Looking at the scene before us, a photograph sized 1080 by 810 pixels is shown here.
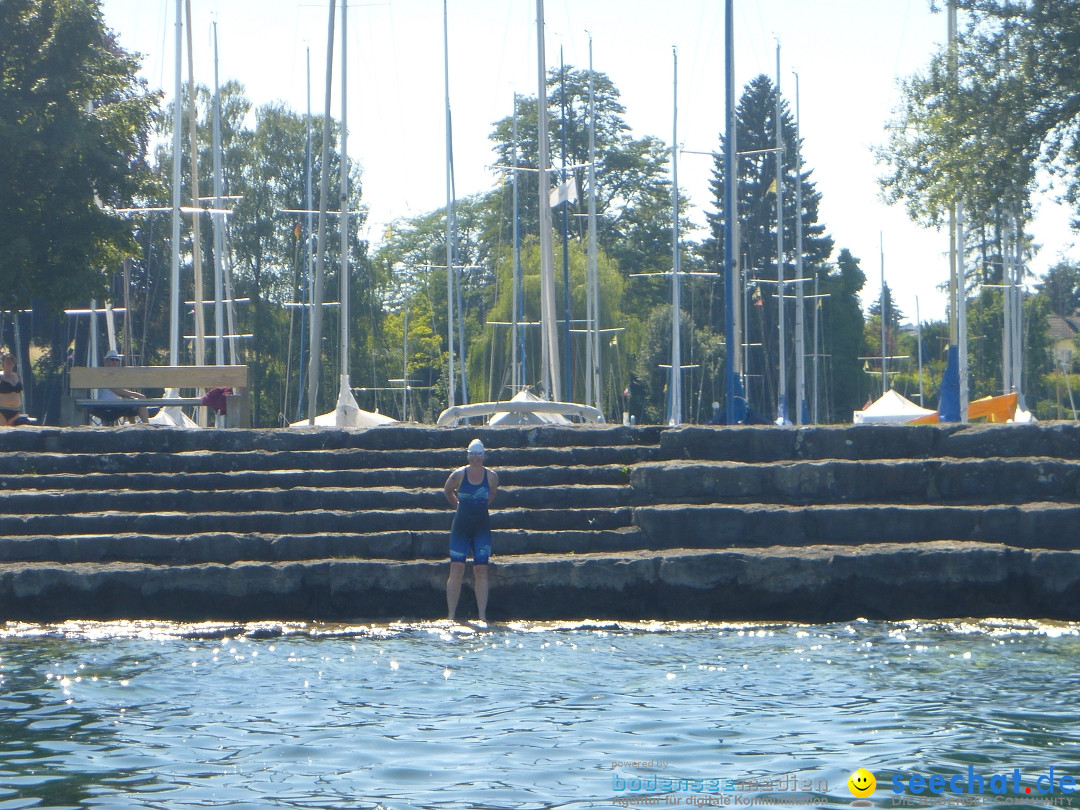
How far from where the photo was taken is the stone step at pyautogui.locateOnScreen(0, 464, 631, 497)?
12266 millimetres

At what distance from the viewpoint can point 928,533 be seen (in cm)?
1096

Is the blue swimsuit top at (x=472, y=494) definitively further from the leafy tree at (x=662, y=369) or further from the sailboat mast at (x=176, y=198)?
the leafy tree at (x=662, y=369)

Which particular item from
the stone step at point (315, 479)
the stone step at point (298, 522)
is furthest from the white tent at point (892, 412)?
the stone step at point (298, 522)

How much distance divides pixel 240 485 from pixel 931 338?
64.7m

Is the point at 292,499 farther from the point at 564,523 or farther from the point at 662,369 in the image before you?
the point at 662,369

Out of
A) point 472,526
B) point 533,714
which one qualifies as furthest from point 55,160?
point 533,714

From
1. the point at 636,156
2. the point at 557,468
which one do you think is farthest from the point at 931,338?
the point at 557,468

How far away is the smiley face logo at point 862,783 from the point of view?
5.60 metres

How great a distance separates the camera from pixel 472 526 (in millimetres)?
10477

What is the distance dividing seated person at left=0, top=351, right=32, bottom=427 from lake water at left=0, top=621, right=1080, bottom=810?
574 cm

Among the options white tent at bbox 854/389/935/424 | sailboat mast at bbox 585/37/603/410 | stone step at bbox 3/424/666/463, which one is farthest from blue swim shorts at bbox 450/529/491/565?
white tent at bbox 854/389/935/424

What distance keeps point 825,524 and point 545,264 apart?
1040cm

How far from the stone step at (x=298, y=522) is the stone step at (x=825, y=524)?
23.0 inches

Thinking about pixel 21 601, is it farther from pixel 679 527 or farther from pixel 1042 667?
pixel 1042 667
